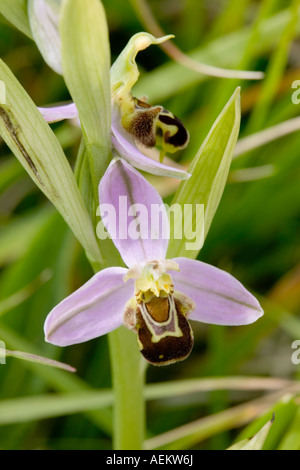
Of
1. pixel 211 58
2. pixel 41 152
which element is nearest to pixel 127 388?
pixel 41 152

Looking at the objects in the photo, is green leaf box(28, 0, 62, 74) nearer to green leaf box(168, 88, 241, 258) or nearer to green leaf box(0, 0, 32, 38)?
green leaf box(0, 0, 32, 38)

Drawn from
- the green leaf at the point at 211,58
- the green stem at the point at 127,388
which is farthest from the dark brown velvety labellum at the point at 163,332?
the green leaf at the point at 211,58

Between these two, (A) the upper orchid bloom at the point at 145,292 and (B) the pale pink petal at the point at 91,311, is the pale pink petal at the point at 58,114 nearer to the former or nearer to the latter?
(A) the upper orchid bloom at the point at 145,292

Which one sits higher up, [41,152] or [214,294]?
[41,152]

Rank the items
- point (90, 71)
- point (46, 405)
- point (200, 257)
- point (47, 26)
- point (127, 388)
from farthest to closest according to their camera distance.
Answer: point (200, 257) < point (46, 405) < point (127, 388) < point (47, 26) < point (90, 71)

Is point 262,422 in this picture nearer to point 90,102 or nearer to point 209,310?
point 209,310

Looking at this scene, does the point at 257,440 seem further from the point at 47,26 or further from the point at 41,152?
the point at 47,26
